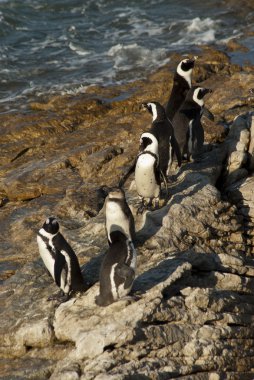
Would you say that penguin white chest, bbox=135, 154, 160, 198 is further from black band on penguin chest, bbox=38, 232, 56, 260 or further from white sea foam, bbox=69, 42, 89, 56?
white sea foam, bbox=69, 42, 89, 56

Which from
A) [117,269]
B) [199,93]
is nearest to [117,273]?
[117,269]

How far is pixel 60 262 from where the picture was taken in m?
8.08

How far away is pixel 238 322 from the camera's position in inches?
303

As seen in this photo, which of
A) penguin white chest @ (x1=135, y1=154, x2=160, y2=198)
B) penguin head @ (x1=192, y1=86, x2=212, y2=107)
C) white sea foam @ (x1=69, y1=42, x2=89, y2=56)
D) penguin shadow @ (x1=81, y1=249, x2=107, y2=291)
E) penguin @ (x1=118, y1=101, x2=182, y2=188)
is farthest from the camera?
white sea foam @ (x1=69, y1=42, x2=89, y2=56)

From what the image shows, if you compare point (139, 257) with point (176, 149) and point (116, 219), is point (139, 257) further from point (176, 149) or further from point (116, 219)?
point (176, 149)

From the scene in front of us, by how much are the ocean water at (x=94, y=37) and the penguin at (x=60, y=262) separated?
29.4ft

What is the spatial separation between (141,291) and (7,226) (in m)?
4.01

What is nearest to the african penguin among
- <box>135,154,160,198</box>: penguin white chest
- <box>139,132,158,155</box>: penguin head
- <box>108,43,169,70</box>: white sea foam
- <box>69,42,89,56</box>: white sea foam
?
<box>139,132,158,155</box>: penguin head

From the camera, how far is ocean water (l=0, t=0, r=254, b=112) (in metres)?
19.0

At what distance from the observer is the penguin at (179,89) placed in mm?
12438

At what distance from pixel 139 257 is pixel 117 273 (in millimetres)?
1207

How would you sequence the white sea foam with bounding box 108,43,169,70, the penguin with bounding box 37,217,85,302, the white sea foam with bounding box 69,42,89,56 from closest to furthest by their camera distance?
the penguin with bounding box 37,217,85,302, the white sea foam with bounding box 108,43,169,70, the white sea foam with bounding box 69,42,89,56

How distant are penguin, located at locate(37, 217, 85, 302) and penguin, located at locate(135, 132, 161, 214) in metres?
1.63

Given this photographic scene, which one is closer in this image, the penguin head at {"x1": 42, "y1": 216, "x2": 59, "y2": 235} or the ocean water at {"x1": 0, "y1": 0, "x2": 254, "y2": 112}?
the penguin head at {"x1": 42, "y1": 216, "x2": 59, "y2": 235}
